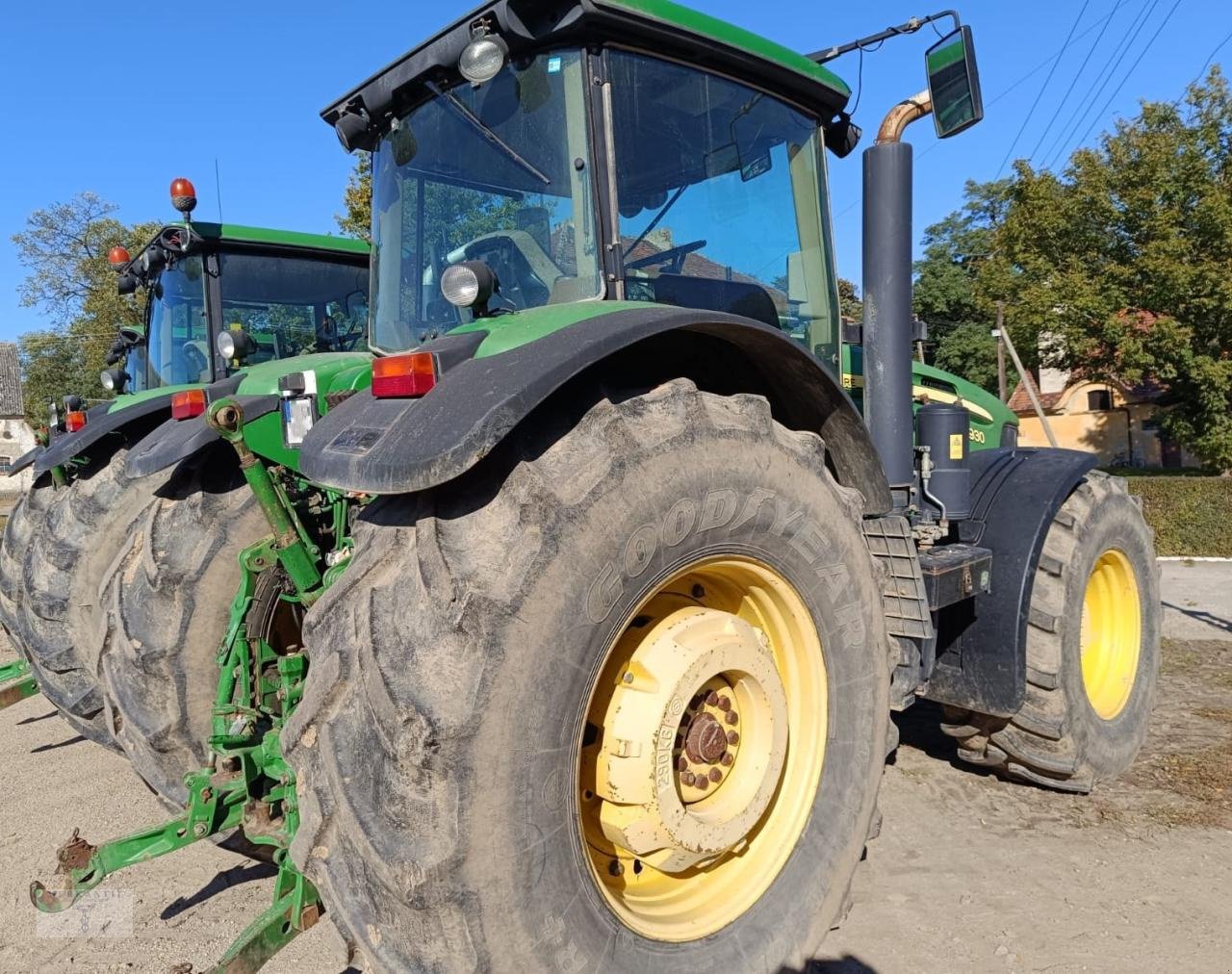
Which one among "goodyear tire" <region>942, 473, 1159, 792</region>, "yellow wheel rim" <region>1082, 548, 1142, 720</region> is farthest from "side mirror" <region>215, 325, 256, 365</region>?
"yellow wheel rim" <region>1082, 548, 1142, 720</region>

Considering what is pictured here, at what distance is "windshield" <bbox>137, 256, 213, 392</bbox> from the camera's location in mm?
5824

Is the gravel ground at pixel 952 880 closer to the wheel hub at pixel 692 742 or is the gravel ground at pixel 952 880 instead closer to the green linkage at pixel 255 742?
the green linkage at pixel 255 742

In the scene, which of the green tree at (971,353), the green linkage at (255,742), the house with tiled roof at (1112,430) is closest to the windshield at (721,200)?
the green linkage at (255,742)

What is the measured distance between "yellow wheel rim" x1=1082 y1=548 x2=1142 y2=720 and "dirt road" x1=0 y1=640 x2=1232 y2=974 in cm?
35

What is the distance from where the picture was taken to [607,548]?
67.4 inches

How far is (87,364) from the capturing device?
115 feet

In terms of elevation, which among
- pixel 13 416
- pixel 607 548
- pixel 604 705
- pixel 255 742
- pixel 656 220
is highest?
pixel 13 416

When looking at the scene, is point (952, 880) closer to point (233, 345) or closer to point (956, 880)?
point (956, 880)

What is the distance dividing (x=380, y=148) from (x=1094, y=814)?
3563 mm

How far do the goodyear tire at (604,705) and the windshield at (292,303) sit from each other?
14.1 ft

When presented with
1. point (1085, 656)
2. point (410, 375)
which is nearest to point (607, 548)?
point (410, 375)

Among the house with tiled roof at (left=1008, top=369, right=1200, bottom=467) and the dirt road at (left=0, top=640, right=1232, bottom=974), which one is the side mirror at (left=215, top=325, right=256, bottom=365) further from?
the house with tiled roof at (left=1008, top=369, right=1200, bottom=467)

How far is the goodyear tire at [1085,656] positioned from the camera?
3.37m

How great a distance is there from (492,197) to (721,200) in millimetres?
712
